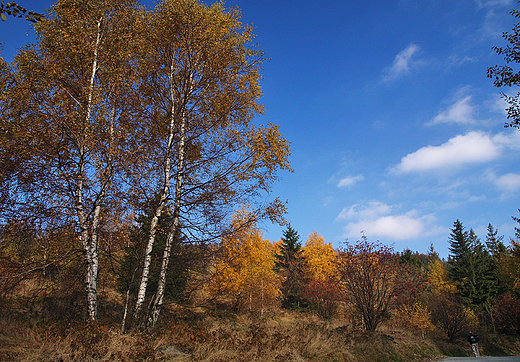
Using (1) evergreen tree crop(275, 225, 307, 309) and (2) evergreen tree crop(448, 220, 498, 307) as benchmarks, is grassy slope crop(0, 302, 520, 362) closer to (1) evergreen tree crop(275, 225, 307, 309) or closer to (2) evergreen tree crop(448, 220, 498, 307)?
(1) evergreen tree crop(275, 225, 307, 309)

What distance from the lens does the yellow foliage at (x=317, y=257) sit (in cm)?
2705

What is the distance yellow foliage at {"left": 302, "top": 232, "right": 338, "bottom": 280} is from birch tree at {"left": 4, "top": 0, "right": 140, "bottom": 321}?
926 inches

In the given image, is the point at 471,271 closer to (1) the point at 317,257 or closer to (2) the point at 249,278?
(1) the point at 317,257

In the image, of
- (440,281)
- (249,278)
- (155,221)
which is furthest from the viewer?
(440,281)

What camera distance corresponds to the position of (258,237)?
20688 mm

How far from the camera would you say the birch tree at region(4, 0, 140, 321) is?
629cm

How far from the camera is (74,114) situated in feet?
22.6

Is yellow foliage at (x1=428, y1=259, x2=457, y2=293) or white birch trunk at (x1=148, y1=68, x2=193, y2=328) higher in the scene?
white birch trunk at (x1=148, y1=68, x2=193, y2=328)

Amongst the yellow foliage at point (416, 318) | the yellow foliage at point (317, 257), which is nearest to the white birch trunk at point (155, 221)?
the yellow foliage at point (416, 318)

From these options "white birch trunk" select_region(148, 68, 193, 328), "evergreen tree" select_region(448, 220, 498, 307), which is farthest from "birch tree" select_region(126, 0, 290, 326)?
"evergreen tree" select_region(448, 220, 498, 307)

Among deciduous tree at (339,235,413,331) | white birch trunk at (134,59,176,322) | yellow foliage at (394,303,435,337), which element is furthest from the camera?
yellow foliage at (394,303,435,337)

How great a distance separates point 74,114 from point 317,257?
26.6 m

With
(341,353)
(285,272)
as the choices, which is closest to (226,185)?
(341,353)

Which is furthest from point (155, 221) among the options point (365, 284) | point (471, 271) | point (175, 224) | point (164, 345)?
point (471, 271)
